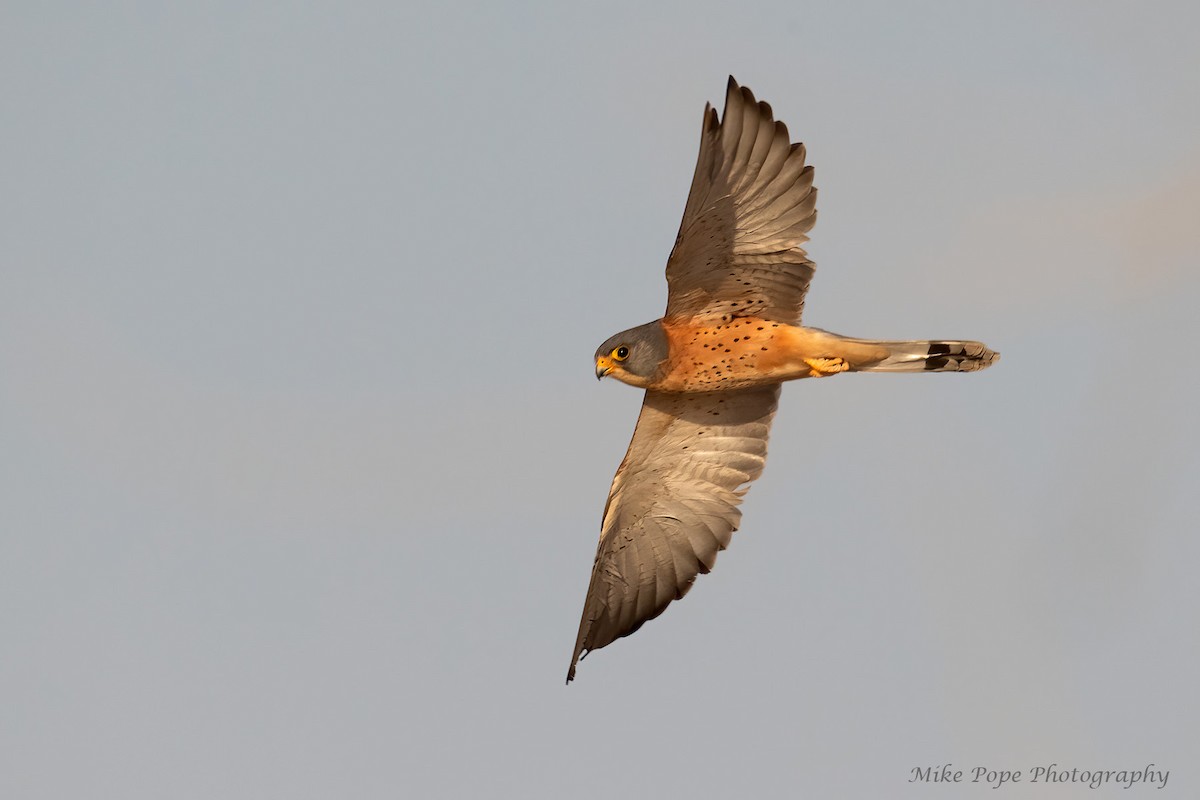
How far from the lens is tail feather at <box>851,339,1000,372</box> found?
537 inches

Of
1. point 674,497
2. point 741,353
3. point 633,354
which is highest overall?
point 741,353

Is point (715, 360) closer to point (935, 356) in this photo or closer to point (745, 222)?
point (745, 222)

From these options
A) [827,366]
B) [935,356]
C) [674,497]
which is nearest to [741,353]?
[827,366]

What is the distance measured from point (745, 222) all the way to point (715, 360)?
4.11ft

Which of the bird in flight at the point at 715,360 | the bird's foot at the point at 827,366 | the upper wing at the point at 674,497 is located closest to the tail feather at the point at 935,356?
the bird in flight at the point at 715,360

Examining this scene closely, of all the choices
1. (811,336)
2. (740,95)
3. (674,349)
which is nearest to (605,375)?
(674,349)

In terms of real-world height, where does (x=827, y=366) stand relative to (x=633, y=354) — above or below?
above

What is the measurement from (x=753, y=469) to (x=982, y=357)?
2.47 metres

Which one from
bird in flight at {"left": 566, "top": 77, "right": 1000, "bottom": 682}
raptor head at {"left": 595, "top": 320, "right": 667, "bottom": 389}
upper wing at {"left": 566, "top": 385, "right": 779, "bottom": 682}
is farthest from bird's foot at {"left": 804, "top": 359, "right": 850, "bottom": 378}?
raptor head at {"left": 595, "top": 320, "right": 667, "bottom": 389}

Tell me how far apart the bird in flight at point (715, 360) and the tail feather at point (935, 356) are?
1 cm

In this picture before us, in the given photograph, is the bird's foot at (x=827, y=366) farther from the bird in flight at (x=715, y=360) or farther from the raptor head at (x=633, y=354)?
the raptor head at (x=633, y=354)

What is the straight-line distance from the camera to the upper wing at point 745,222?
43.9 feet

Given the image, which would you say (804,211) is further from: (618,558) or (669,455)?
(618,558)

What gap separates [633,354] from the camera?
14.0 m
